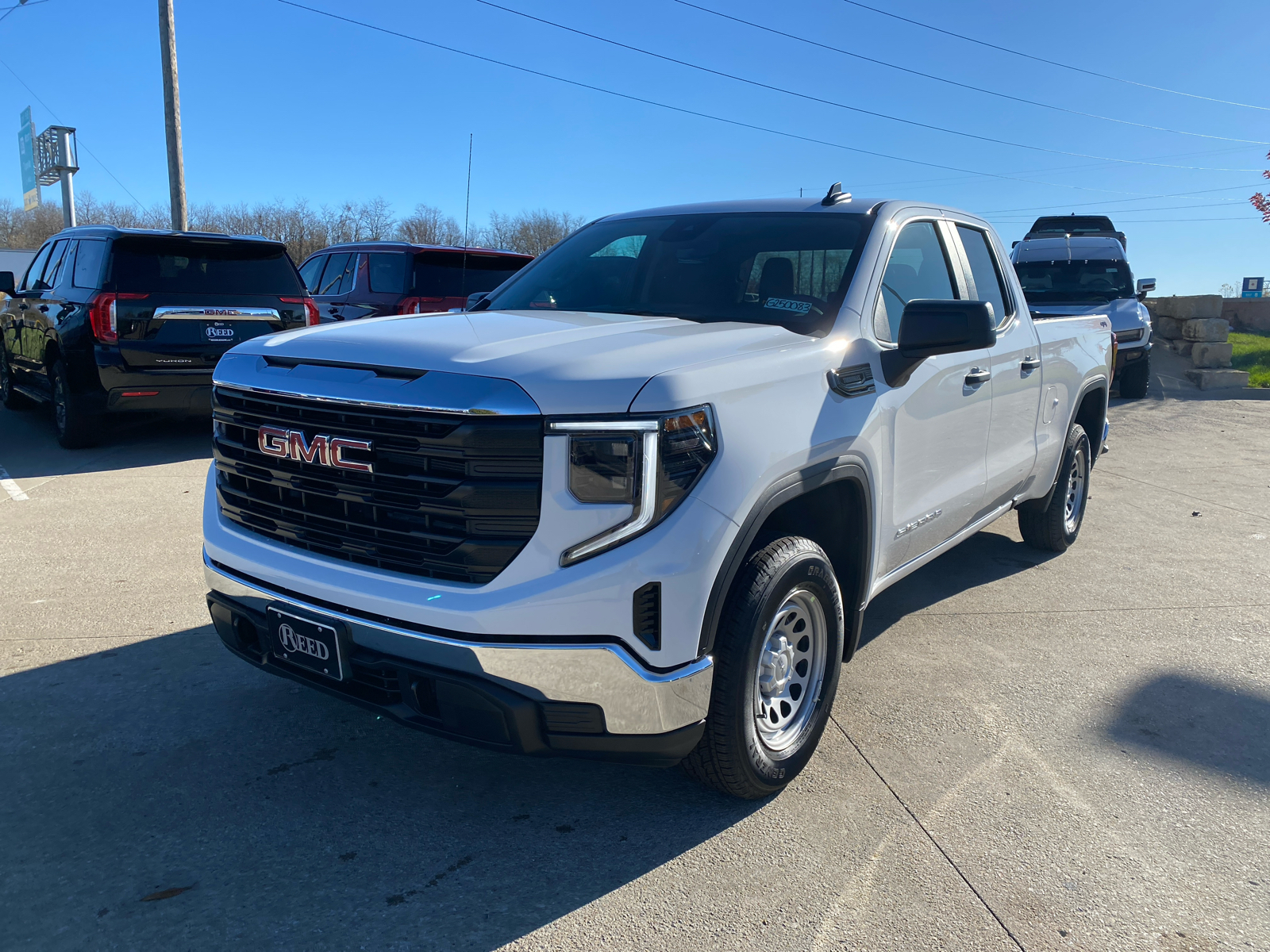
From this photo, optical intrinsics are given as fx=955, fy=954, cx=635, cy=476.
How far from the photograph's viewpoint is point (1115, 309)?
13289mm

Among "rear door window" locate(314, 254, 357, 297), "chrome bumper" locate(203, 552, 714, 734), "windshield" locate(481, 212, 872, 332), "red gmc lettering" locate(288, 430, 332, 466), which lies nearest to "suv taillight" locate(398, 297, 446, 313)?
"rear door window" locate(314, 254, 357, 297)

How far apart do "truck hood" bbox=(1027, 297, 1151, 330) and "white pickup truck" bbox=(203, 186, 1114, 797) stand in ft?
34.9

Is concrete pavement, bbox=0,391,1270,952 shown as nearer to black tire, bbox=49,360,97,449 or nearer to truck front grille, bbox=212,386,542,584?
truck front grille, bbox=212,386,542,584

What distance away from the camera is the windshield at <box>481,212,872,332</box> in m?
3.53

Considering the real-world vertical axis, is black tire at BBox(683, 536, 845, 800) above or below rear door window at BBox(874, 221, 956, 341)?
below

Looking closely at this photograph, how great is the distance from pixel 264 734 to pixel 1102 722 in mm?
3117

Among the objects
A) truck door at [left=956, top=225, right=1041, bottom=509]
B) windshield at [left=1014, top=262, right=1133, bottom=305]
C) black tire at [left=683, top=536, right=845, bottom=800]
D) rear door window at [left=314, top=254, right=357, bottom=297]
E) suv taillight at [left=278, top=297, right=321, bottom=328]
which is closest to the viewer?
black tire at [left=683, top=536, right=845, bottom=800]

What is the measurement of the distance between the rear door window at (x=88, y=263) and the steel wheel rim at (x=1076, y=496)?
7607mm

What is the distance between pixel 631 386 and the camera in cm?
243

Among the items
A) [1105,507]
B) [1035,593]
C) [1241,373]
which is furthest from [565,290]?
[1241,373]

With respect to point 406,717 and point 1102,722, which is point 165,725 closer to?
point 406,717

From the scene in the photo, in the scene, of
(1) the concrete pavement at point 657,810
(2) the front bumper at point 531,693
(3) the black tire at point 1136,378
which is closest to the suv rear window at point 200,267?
(1) the concrete pavement at point 657,810

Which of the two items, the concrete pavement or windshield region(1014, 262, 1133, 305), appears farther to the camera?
Result: windshield region(1014, 262, 1133, 305)

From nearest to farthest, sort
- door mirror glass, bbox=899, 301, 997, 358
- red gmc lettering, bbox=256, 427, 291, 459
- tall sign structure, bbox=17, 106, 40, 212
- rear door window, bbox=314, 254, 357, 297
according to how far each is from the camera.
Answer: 1. red gmc lettering, bbox=256, 427, 291, 459
2. door mirror glass, bbox=899, 301, 997, 358
3. rear door window, bbox=314, 254, 357, 297
4. tall sign structure, bbox=17, 106, 40, 212
